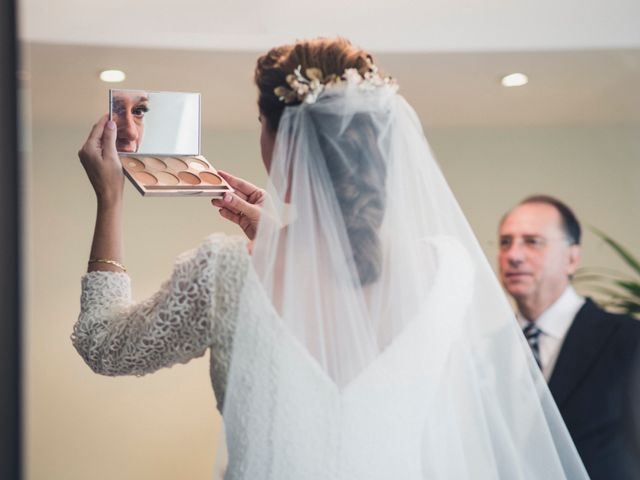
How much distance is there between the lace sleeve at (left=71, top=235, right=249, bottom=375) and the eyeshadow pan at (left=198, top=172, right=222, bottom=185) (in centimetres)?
30

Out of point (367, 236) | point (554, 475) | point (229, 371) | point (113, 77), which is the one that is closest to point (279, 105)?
point (367, 236)

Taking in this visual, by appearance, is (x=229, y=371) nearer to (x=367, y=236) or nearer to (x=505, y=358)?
(x=367, y=236)

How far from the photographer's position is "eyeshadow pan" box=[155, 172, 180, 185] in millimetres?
1206

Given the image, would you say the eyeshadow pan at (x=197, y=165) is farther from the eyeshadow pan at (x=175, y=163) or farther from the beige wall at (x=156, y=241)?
the beige wall at (x=156, y=241)

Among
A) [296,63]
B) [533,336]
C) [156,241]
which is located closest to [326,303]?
[296,63]

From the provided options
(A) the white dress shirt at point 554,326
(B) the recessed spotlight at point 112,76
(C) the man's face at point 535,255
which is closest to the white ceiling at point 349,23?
(B) the recessed spotlight at point 112,76

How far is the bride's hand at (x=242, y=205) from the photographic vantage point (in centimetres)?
132

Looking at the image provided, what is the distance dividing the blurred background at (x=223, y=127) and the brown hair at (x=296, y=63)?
1.02 metres

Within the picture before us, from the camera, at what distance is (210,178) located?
4.15 feet

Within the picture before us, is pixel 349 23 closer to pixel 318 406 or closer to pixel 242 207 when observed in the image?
pixel 242 207

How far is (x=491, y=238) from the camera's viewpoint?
295 cm

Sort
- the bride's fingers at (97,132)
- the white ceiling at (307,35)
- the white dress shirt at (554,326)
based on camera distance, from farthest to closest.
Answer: the white dress shirt at (554,326) < the white ceiling at (307,35) < the bride's fingers at (97,132)

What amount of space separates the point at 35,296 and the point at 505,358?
6.30 feet

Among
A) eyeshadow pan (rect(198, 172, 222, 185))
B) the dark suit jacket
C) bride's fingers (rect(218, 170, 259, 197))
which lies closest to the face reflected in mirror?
eyeshadow pan (rect(198, 172, 222, 185))
